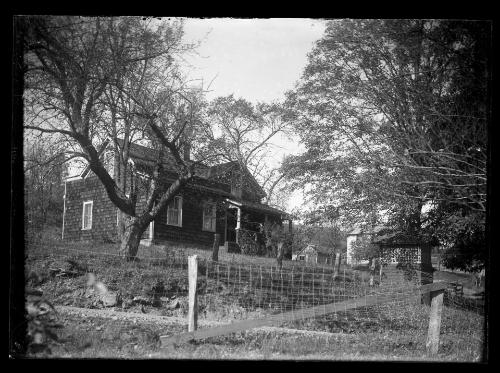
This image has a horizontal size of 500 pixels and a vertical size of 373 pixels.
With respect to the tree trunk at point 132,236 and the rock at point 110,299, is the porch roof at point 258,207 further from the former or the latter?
the rock at point 110,299

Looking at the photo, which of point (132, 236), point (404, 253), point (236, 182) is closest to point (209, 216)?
point (236, 182)

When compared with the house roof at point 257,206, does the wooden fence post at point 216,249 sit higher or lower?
lower

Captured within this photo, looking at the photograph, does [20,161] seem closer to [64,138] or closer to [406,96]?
[64,138]

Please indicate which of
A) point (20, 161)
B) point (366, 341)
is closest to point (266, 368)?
point (366, 341)

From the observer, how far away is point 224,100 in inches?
393

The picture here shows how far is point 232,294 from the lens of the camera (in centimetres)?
940

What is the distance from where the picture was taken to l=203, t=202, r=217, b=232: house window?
42.8ft

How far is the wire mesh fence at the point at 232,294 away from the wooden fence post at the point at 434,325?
1.79ft

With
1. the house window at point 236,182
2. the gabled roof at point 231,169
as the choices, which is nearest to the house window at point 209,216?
the house window at point 236,182

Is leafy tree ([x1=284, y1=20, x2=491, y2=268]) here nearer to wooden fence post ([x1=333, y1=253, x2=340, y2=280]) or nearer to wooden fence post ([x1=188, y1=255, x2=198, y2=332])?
wooden fence post ([x1=333, y1=253, x2=340, y2=280])

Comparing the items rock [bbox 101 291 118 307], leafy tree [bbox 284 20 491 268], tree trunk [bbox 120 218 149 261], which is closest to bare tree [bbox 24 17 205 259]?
tree trunk [bbox 120 218 149 261]

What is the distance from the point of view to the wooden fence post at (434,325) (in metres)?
6.71

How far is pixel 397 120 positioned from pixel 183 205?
257 inches

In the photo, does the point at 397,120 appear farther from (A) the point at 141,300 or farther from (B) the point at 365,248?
(A) the point at 141,300
